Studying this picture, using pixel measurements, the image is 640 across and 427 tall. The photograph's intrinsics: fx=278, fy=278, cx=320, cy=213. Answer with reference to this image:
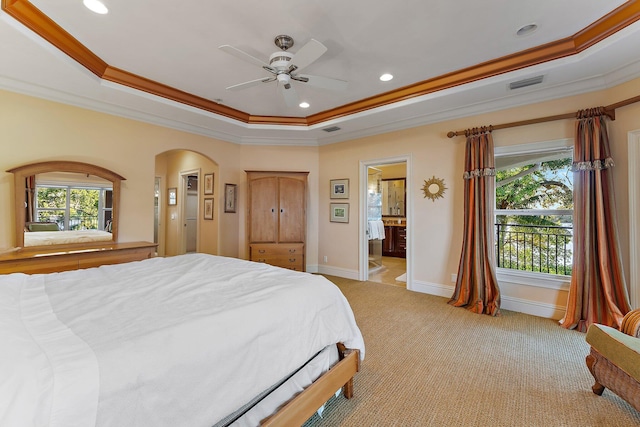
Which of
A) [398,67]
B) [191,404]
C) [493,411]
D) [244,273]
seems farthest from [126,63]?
[493,411]

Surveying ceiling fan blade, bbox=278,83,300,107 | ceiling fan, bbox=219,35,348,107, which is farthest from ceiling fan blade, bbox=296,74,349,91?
ceiling fan blade, bbox=278,83,300,107

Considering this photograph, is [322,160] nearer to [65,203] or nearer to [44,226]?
[65,203]

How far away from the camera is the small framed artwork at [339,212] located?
5.11 m

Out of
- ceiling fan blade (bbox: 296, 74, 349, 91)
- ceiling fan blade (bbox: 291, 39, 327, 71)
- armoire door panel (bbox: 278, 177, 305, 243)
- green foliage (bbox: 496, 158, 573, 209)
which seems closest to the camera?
ceiling fan blade (bbox: 291, 39, 327, 71)

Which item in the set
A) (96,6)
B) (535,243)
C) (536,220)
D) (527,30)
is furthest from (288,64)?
(535,243)

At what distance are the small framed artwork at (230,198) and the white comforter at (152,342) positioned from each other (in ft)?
10.5

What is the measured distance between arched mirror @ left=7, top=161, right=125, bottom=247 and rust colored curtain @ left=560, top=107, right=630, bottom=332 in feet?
17.9


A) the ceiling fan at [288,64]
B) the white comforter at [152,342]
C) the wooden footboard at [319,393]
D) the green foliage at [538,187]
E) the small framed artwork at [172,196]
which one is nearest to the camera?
the white comforter at [152,342]

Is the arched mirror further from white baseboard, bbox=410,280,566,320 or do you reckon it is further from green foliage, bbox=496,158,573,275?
green foliage, bbox=496,158,573,275

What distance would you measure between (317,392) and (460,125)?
12.4ft

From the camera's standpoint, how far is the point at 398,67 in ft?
9.95

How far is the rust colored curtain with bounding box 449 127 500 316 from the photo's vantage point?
3.40m

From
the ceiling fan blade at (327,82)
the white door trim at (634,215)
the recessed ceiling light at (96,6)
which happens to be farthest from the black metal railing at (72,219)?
the white door trim at (634,215)

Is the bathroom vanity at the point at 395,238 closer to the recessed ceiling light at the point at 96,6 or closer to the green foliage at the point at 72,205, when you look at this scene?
the green foliage at the point at 72,205
